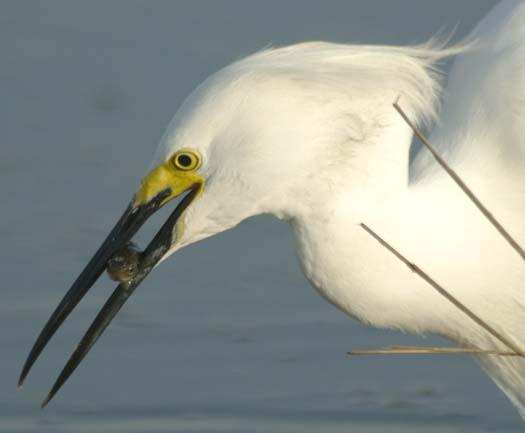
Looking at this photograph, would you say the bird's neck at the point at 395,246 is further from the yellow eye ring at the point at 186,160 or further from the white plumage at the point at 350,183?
the yellow eye ring at the point at 186,160

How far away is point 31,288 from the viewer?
6867 millimetres

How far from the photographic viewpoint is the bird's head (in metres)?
4.66

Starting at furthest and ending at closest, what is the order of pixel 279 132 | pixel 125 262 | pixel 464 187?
pixel 125 262, pixel 279 132, pixel 464 187

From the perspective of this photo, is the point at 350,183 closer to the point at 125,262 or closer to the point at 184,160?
the point at 184,160

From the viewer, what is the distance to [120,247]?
4906 mm

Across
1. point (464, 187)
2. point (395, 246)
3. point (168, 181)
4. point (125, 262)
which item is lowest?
point (125, 262)

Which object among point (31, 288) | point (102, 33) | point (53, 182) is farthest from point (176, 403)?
point (102, 33)

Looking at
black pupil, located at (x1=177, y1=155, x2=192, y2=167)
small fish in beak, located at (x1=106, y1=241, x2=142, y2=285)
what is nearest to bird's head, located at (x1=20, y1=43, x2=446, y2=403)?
black pupil, located at (x1=177, y1=155, x2=192, y2=167)

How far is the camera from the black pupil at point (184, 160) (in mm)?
4668

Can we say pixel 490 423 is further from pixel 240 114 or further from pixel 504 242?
pixel 240 114

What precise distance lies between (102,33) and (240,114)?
389 cm

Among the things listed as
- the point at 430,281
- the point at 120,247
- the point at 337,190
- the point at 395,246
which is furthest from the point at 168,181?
the point at 430,281

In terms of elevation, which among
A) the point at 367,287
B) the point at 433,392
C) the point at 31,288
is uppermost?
the point at 367,287

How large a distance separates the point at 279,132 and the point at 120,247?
2.07ft
